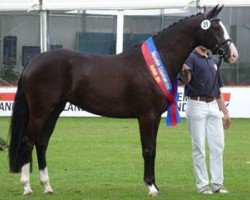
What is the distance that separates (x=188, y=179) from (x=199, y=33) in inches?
109

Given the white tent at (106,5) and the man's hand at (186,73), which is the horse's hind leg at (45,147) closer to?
the man's hand at (186,73)

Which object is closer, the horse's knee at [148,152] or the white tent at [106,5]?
the horse's knee at [148,152]

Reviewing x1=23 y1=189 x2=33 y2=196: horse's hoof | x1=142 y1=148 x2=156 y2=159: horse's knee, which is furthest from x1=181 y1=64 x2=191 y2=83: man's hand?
x1=23 y1=189 x2=33 y2=196: horse's hoof

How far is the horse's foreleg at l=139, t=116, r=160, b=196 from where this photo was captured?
10.0 metres

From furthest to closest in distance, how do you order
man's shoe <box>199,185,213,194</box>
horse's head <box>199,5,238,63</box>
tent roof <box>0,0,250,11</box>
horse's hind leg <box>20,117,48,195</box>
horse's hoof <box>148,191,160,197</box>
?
tent roof <box>0,0,250,11</box>, man's shoe <box>199,185,213,194</box>, horse's hind leg <box>20,117,48,195</box>, horse's hoof <box>148,191,160,197</box>, horse's head <box>199,5,238,63</box>

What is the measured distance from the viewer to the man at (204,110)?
10203 millimetres

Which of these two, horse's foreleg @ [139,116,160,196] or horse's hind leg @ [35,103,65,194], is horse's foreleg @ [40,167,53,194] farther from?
horse's foreleg @ [139,116,160,196]

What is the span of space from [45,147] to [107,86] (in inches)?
49.6

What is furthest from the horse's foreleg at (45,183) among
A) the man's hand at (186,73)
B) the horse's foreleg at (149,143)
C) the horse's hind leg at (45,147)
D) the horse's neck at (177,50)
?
the man's hand at (186,73)

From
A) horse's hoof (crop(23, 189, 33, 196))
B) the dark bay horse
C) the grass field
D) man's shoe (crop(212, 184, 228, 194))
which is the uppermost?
the dark bay horse

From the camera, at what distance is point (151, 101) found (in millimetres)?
10031

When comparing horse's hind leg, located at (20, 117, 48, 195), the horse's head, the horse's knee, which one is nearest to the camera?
the horse's head

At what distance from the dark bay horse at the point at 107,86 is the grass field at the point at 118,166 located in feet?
1.54

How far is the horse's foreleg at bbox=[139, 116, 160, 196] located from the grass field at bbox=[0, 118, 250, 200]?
20cm
